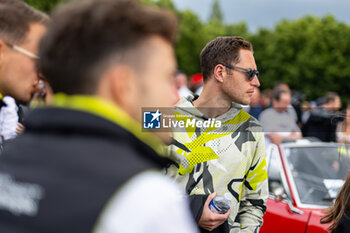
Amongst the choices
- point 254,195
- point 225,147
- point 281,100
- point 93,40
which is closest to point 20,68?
point 93,40

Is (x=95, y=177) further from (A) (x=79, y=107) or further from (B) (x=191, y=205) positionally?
(B) (x=191, y=205)

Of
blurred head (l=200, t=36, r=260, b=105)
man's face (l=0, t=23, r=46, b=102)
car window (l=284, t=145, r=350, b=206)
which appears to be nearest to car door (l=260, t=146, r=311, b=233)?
car window (l=284, t=145, r=350, b=206)

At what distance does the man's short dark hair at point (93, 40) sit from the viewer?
1192mm

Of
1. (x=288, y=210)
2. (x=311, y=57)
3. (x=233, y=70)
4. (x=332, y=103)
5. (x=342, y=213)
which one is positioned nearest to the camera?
(x=342, y=213)

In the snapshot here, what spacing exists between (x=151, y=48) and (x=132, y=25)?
83 mm

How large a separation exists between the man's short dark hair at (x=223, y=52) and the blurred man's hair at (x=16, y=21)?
1.53 meters

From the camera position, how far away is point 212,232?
273 centimetres

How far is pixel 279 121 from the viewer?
7.89m

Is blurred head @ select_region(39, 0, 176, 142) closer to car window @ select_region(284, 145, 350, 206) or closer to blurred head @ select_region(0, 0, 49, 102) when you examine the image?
blurred head @ select_region(0, 0, 49, 102)

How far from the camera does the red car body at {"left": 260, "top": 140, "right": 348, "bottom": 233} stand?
4473 millimetres

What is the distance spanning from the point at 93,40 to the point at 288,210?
3972 mm

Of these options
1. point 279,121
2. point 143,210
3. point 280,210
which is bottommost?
point 280,210

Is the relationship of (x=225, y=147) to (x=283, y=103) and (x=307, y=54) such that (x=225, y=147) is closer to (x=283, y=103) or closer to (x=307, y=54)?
(x=283, y=103)

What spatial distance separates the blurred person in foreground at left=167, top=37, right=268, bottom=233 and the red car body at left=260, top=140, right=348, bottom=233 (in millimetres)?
1654
